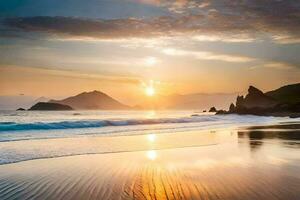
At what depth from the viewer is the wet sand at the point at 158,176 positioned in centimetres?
972

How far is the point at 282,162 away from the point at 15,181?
10.2 meters

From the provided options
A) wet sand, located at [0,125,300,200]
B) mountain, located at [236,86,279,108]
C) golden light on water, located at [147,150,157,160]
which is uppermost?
mountain, located at [236,86,279,108]

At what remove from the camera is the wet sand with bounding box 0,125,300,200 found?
972cm

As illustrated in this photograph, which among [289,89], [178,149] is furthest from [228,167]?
[289,89]

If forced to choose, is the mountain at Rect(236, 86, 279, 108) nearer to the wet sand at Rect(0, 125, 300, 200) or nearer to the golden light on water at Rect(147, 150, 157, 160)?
the golden light on water at Rect(147, 150, 157, 160)

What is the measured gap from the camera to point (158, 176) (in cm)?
1236

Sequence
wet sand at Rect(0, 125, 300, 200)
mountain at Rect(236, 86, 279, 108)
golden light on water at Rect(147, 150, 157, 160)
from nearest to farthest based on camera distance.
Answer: wet sand at Rect(0, 125, 300, 200) → golden light on water at Rect(147, 150, 157, 160) → mountain at Rect(236, 86, 279, 108)

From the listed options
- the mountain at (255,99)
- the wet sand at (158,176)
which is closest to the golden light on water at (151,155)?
the wet sand at (158,176)

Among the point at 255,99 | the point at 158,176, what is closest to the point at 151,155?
the point at 158,176

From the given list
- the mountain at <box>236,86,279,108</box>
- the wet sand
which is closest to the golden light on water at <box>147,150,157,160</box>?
the wet sand

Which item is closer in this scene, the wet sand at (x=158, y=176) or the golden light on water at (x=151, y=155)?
the wet sand at (x=158, y=176)

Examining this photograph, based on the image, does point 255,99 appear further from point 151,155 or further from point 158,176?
point 158,176

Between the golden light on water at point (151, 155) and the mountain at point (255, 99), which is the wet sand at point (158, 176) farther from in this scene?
the mountain at point (255, 99)

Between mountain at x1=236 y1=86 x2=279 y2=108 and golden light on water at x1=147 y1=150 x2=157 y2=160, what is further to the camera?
mountain at x1=236 y1=86 x2=279 y2=108
